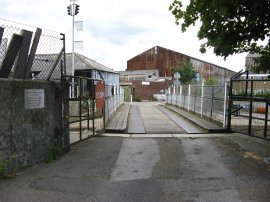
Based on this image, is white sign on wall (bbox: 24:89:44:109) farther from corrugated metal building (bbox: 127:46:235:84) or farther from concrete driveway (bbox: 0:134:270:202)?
corrugated metal building (bbox: 127:46:235:84)

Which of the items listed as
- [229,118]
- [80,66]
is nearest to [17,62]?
[229,118]

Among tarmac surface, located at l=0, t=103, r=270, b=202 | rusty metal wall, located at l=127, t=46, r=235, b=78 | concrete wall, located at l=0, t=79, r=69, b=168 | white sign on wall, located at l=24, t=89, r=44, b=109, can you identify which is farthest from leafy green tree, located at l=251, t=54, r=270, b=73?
rusty metal wall, located at l=127, t=46, r=235, b=78

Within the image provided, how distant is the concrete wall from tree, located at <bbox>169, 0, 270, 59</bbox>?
4414mm

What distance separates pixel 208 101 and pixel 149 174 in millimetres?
9535

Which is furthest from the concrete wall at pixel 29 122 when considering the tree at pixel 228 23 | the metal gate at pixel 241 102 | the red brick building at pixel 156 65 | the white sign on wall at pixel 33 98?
the red brick building at pixel 156 65

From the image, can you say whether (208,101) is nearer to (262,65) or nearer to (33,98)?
(262,65)

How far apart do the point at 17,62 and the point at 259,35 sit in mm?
7077

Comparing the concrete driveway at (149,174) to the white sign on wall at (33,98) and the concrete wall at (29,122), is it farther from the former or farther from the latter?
the white sign on wall at (33,98)

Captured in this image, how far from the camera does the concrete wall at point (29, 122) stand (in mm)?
6582

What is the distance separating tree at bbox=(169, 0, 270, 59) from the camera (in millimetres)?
8719

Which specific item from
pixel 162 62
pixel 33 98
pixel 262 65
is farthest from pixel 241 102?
pixel 162 62

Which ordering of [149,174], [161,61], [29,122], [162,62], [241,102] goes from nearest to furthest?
[149,174]
[29,122]
[241,102]
[162,62]
[161,61]

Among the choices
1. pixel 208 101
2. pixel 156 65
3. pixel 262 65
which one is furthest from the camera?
pixel 156 65

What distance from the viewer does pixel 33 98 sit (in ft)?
24.4
